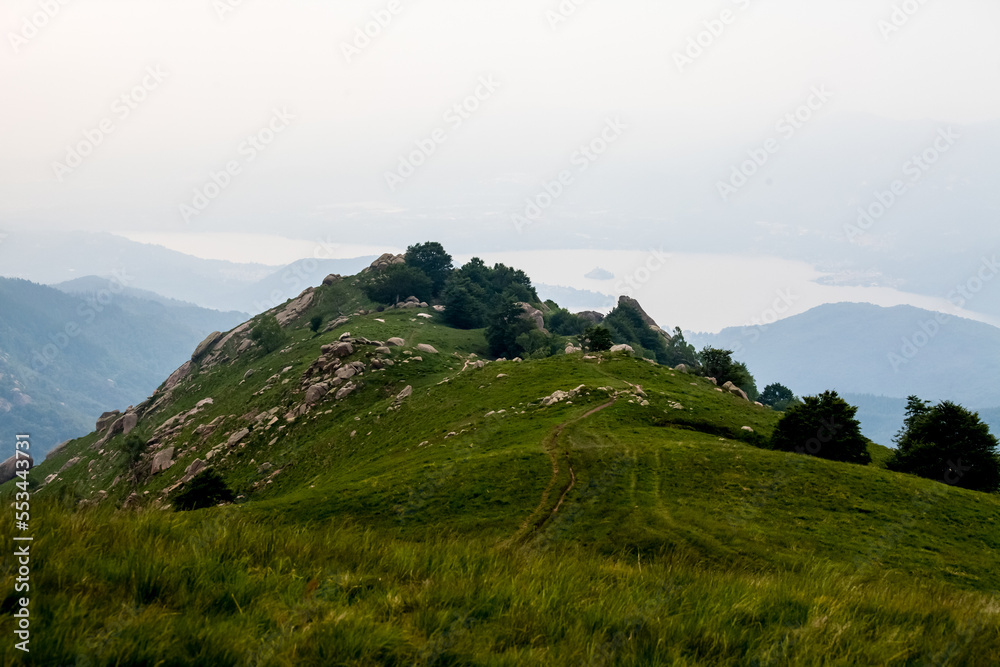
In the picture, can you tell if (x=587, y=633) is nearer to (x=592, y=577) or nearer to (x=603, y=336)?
(x=592, y=577)

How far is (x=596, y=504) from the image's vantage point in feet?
87.4

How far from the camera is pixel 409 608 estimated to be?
15.3 ft

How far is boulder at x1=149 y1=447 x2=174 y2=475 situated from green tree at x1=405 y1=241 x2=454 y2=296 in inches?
2949

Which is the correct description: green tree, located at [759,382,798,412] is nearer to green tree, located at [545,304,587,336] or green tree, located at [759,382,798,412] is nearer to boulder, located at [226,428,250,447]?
green tree, located at [545,304,587,336]

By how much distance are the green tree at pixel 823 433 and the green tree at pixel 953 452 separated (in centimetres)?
278

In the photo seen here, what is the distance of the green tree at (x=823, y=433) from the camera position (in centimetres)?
3694

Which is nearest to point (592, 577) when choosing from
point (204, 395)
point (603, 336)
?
point (603, 336)

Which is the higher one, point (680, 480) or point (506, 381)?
point (506, 381)

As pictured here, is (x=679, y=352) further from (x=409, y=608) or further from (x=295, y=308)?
(x=409, y=608)

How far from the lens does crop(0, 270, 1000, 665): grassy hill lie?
4.13m

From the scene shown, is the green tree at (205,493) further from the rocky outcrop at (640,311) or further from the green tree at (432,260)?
the rocky outcrop at (640,311)

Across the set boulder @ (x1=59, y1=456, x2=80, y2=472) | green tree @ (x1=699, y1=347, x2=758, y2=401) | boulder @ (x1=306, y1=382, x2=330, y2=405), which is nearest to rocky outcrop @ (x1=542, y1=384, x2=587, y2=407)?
boulder @ (x1=306, y1=382, x2=330, y2=405)

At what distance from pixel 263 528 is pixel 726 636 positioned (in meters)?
4.62

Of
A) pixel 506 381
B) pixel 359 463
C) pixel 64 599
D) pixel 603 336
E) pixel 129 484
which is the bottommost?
pixel 129 484
